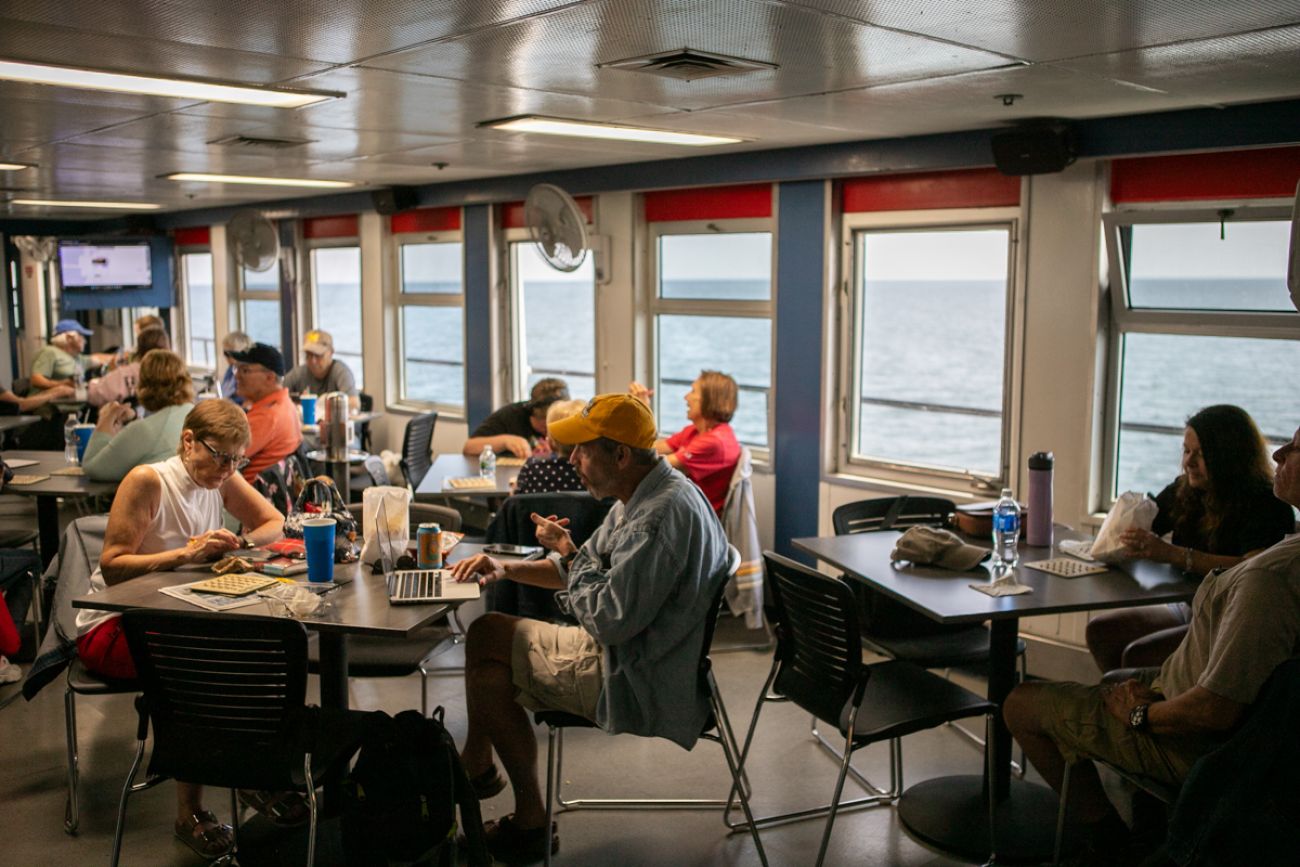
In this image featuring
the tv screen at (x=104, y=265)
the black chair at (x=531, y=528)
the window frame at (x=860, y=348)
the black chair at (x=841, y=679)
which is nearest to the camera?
the black chair at (x=841, y=679)

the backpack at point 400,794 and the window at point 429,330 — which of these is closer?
the backpack at point 400,794

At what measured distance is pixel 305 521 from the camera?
3.32 meters

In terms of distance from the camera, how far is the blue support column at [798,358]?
19.3 feet

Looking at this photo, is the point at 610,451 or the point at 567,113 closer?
the point at 610,451

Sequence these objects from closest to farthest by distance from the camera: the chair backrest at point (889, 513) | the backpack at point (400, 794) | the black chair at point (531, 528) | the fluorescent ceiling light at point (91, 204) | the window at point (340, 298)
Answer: the backpack at point (400, 794) → the black chair at point (531, 528) → the chair backrest at point (889, 513) → the fluorescent ceiling light at point (91, 204) → the window at point (340, 298)

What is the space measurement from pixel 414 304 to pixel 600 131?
4421 mm

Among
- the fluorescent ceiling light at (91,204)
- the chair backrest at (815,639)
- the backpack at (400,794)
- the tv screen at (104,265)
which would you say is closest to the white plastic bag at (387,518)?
the backpack at (400,794)

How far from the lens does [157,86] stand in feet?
12.1

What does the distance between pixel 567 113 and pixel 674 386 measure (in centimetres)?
291

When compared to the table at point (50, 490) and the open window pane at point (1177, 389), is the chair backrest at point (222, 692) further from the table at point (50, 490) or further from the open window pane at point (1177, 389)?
the open window pane at point (1177, 389)

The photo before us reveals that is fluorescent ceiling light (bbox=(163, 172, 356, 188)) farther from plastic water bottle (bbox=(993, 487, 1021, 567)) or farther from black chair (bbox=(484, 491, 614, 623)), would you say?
plastic water bottle (bbox=(993, 487, 1021, 567))

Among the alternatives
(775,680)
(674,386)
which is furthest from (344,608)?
(674,386)

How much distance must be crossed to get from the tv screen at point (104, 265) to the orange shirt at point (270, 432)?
22.8ft

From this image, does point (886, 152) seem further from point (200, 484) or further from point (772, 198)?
point (200, 484)
